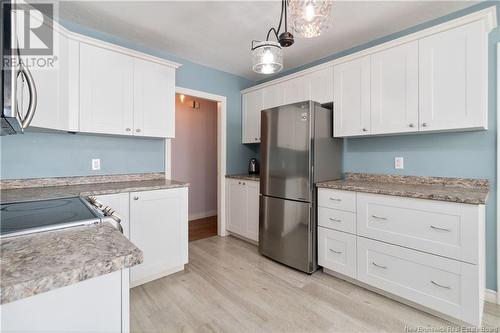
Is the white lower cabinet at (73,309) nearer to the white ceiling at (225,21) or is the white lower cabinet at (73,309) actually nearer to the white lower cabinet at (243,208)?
the white ceiling at (225,21)

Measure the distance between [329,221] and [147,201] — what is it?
172 cm

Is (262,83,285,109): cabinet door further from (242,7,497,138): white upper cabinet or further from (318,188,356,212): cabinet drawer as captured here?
(318,188,356,212): cabinet drawer

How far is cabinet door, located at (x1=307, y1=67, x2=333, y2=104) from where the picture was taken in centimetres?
255

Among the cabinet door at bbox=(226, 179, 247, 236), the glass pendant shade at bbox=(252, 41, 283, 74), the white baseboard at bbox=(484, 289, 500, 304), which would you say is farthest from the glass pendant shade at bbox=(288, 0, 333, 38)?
the white baseboard at bbox=(484, 289, 500, 304)

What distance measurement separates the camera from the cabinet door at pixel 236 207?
324cm

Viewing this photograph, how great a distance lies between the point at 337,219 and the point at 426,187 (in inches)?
30.9

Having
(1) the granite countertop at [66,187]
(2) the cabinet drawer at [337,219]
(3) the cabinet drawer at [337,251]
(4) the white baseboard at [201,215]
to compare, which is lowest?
(4) the white baseboard at [201,215]

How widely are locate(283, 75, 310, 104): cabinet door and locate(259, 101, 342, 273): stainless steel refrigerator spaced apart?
432 millimetres

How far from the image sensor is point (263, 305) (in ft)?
6.22

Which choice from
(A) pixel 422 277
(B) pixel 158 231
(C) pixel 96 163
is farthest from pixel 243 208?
(A) pixel 422 277

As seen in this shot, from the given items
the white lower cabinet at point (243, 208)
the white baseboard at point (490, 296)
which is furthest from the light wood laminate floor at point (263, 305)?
the white lower cabinet at point (243, 208)

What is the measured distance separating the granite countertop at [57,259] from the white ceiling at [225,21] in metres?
1.98

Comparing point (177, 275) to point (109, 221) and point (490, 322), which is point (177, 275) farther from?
point (490, 322)

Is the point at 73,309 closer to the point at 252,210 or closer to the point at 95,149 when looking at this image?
the point at 95,149
